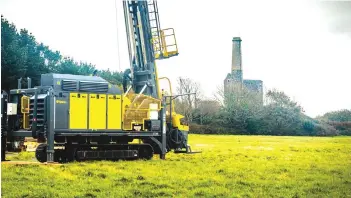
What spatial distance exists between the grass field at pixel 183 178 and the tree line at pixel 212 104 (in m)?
2.19

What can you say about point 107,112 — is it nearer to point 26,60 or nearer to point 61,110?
point 61,110

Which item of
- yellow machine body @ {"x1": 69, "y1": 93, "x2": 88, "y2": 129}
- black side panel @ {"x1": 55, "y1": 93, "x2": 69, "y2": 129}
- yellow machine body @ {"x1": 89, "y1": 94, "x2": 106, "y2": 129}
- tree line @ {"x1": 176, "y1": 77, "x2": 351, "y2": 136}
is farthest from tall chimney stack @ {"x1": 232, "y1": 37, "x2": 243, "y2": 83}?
black side panel @ {"x1": 55, "y1": 93, "x2": 69, "y2": 129}

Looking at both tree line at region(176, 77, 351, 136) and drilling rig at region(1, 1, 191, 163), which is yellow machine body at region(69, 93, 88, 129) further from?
tree line at region(176, 77, 351, 136)

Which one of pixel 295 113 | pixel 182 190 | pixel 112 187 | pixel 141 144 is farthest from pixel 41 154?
pixel 295 113

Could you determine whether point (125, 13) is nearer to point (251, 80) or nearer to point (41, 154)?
point (41, 154)

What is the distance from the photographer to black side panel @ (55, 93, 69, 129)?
11977 mm

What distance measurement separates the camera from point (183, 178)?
10.1 m

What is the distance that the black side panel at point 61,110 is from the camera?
12.0 m

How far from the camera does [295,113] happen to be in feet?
78.6

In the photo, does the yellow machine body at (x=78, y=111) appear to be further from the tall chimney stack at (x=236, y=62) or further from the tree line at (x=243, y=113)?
the tree line at (x=243, y=113)

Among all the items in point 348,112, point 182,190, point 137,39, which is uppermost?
point 137,39

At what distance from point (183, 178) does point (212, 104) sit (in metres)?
22.6

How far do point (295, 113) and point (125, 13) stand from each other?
38.5 ft

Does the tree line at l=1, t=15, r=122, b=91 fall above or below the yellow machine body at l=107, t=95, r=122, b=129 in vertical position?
above
